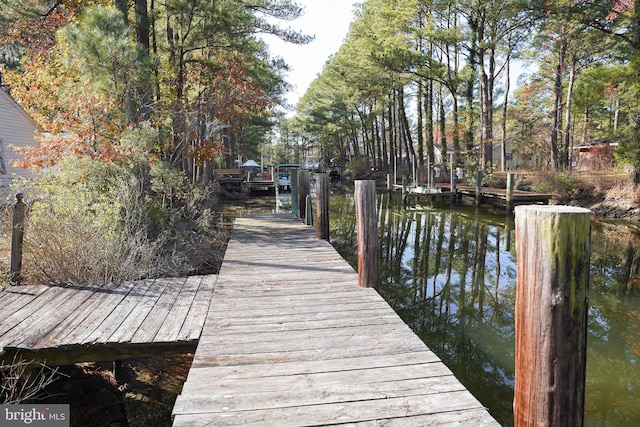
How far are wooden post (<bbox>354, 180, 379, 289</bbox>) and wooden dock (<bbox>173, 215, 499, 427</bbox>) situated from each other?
27 cm

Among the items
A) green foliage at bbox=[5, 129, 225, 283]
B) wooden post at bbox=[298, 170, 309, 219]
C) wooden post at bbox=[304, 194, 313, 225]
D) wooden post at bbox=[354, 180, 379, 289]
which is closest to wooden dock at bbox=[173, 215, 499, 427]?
wooden post at bbox=[354, 180, 379, 289]

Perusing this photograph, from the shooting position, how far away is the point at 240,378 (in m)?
2.80

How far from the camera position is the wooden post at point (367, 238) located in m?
4.88

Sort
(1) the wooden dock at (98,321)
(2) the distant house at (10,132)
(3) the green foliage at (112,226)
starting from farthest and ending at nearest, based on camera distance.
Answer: (2) the distant house at (10,132) < (3) the green foliage at (112,226) < (1) the wooden dock at (98,321)

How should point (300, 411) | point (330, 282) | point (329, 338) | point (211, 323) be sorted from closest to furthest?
1. point (300, 411)
2. point (329, 338)
3. point (211, 323)
4. point (330, 282)

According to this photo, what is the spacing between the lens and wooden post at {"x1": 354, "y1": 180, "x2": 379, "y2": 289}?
16.0 ft

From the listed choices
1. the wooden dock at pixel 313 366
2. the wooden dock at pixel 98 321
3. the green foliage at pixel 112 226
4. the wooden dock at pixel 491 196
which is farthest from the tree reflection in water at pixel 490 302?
the green foliage at pixel 112 226

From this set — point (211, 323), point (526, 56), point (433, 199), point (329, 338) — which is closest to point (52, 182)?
point (211, 323)

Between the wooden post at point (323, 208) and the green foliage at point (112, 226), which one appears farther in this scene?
the wooden post at point (323, 208)

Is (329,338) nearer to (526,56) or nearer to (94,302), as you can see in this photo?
(94,302)

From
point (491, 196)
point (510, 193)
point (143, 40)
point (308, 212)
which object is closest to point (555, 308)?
point (308, 212)

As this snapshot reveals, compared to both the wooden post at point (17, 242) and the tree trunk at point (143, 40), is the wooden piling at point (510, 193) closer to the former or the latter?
the tree trunk at point (143, 40)

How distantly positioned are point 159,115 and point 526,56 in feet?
78.4

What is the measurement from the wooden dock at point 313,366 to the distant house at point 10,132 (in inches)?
619
